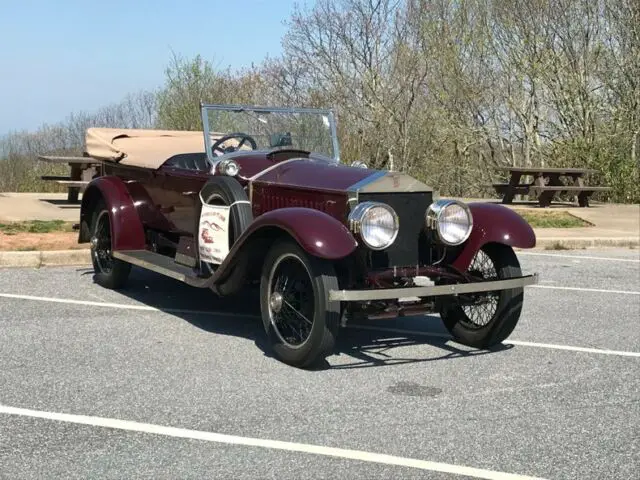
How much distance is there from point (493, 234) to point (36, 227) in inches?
280

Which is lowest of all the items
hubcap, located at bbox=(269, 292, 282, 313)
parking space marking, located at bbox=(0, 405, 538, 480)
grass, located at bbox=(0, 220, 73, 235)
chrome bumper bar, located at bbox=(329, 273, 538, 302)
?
parking space marking, located at bbox=(0, 405, 538, 480)

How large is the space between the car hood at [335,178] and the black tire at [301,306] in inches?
23.5

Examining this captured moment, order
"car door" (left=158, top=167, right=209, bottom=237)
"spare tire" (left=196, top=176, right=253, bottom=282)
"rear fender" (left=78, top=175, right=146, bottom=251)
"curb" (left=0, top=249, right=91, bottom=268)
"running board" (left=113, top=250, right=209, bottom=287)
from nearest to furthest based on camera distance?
"spare tire" (left=196, top=176, right=253, bottom=282) → "running board" (left=113, top=250, right=209, bottom=287) → "car door" (left=158, top=167, right=209, bottom=237) → "rear fender" (left=78, top=175, right=146, bottom=251) → "curb" (left=0, top=249, right=91, bottom=268)

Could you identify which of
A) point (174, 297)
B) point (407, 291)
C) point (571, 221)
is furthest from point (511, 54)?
point (407, 291)

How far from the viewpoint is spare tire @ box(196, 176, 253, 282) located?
19.1ft

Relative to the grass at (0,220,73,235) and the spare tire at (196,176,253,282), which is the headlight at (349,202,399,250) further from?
the grass at (0,220,73,235)

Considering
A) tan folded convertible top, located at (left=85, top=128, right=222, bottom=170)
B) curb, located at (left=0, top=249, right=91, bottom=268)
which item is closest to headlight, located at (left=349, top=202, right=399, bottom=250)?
tan folded convertible top, located at (left=85, top=128, right=222, bottom=170)

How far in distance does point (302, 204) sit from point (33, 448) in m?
2.64

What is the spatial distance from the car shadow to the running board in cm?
40

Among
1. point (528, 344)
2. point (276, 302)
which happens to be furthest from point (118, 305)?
point (528, 344)

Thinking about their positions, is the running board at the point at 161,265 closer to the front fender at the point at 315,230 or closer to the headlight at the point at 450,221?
the front fender at the point at 315,230

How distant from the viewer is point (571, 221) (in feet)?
45.5

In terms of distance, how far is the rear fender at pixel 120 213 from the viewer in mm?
7219

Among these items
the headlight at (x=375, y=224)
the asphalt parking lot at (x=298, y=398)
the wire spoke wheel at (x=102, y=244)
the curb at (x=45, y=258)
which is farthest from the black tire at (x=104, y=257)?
the headlight at (x=375, y=224)
